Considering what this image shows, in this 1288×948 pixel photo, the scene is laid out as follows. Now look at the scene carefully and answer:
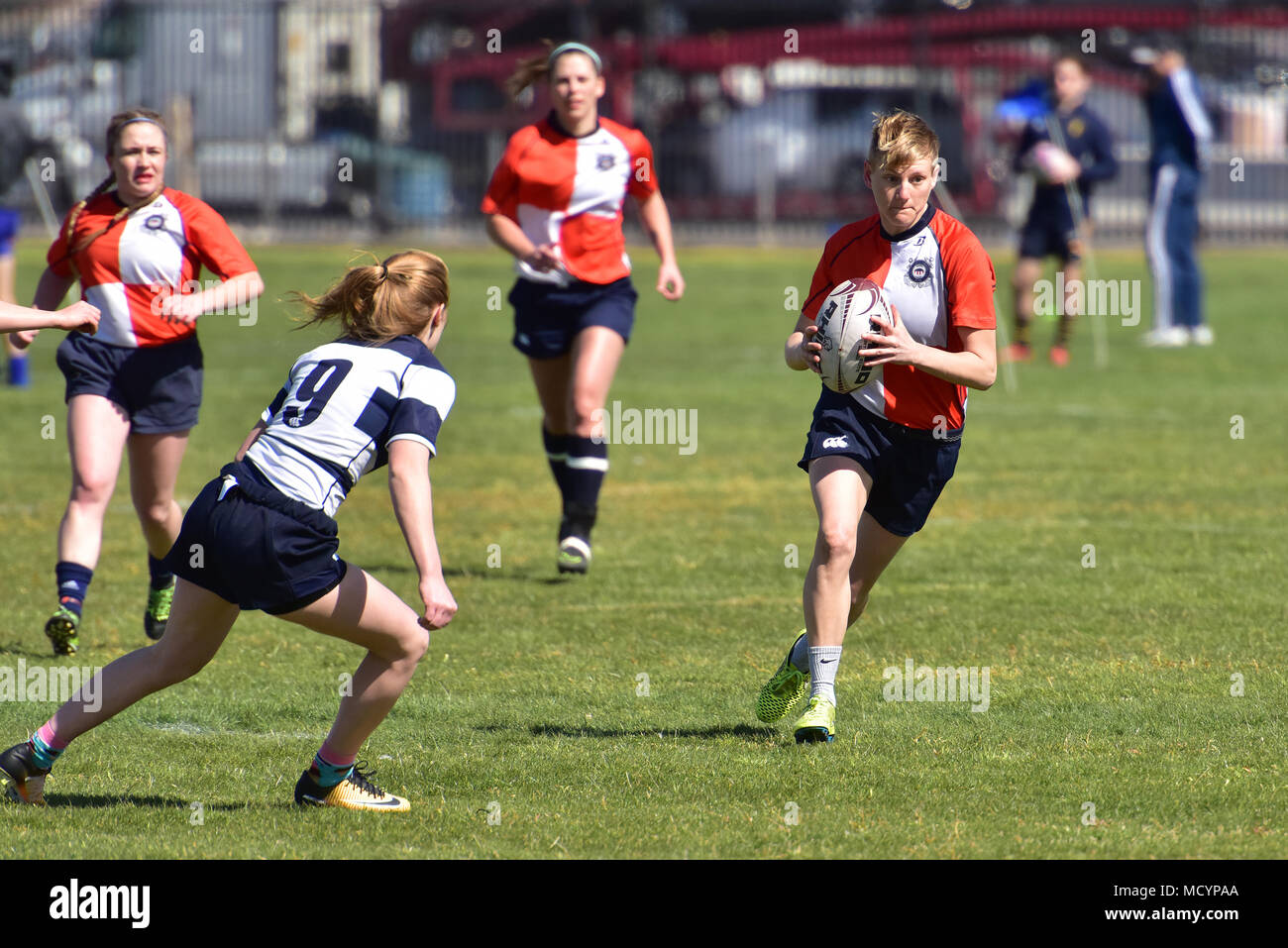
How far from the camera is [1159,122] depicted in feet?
59.8

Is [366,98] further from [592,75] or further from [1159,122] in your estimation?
[592,75]

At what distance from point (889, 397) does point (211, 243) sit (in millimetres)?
2852

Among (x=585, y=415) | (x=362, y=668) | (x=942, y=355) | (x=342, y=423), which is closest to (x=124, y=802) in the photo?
(x=362, y=668)

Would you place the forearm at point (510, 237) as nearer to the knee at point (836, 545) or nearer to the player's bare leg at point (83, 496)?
the player's bare leg at point (83, 496)

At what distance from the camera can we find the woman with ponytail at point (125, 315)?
278 inches

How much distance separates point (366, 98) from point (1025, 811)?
2662 centimetres

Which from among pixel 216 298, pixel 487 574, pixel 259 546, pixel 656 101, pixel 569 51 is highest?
pixel 656 101

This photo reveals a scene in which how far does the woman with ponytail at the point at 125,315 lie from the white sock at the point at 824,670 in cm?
270

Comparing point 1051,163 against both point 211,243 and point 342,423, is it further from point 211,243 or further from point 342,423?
point 342,423

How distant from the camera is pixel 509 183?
357 inches

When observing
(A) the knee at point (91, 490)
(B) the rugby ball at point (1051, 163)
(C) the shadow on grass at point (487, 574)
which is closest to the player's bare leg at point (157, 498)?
(A) the knee at point (91, 490)

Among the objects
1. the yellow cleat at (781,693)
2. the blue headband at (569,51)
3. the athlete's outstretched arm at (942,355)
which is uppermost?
the blue headband at (569,51)

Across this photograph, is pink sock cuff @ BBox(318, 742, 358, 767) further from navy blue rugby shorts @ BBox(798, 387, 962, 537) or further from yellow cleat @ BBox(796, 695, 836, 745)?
navy blue rugby shorts @ BBox(798, 387, 962, 537)
